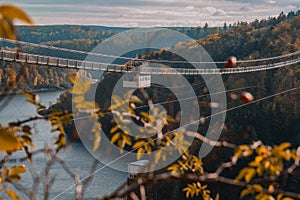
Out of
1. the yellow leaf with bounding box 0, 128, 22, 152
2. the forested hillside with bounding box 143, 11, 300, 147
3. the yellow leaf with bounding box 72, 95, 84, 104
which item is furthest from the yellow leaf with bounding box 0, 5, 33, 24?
the forested hillside with bounding box 143, 11, 300, 147

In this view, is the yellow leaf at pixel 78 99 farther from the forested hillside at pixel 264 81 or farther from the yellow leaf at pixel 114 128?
the forested hillside at pixel 264 81

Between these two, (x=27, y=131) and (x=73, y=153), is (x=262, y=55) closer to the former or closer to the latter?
(x=73, y=153)

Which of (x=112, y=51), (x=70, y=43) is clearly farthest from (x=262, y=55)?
(x=70, y=43)

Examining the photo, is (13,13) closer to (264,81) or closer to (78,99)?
(78,99)

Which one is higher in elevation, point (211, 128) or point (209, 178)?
point (209, 178)

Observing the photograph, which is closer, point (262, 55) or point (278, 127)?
point (278, 127)

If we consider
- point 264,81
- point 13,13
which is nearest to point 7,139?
point 13,13

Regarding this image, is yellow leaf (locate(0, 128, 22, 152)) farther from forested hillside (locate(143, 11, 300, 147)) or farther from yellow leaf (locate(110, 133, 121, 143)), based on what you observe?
forested hillside (locate(143, 11, 300, 147))

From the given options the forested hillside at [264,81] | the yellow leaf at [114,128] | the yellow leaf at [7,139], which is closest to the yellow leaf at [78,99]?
the yellow leaf at [114,128]
